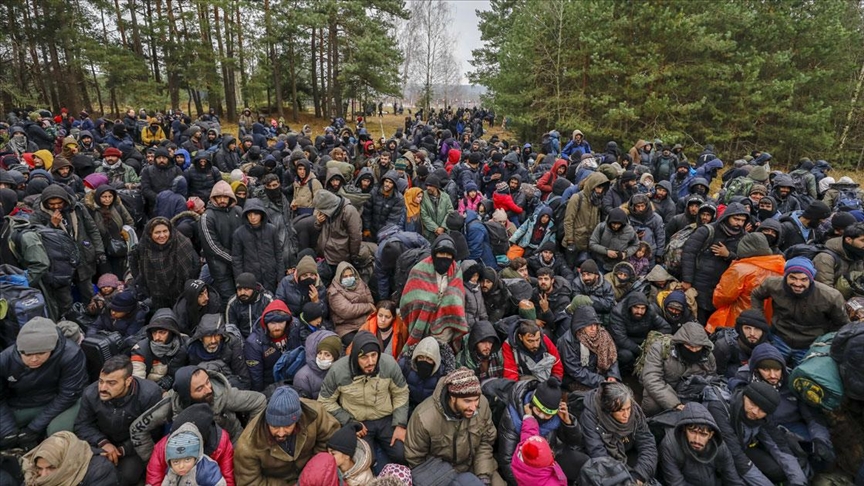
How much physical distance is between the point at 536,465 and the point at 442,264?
2.00 meters

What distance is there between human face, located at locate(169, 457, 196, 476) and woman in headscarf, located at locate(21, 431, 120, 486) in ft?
2.25

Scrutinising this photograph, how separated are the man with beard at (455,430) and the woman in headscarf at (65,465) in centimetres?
246

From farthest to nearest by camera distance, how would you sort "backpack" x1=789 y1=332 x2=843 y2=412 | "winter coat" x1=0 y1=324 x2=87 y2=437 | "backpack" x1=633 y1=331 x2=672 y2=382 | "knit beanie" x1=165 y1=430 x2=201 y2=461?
"backpack" x1=633 y1=331 x2=672 y2=382 → "backpack" x1=789 y1=332 x2=843 y2=412 → "winter coat" x1=0 y1=324 x2=87 y2=437 → "knit beanie" x1=165 y1=430 x2=201 y2=461

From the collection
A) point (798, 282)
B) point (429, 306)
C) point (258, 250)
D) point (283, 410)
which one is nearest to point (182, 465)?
point (283, 410)

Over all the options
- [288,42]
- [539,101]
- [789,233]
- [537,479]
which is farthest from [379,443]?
[288,42]

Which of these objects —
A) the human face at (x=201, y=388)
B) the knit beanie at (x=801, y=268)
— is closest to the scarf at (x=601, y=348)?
the knit beanie at (x=801, y=268)

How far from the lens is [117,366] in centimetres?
351

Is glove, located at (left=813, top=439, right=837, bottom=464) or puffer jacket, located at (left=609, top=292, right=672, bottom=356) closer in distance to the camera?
glove, located at (left=813, top=439, right=837, bottom=464)

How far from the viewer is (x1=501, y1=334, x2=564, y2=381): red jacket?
14.8 ft

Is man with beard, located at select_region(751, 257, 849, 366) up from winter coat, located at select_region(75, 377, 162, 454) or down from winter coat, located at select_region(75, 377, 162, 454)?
up

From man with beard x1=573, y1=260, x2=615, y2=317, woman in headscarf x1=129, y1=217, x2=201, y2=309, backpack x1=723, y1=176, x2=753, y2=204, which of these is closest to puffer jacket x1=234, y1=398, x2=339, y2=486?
woman in headscarf x1=129, y1=217, x2=201, y2=309

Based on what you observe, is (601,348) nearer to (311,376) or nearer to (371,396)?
(371,396)

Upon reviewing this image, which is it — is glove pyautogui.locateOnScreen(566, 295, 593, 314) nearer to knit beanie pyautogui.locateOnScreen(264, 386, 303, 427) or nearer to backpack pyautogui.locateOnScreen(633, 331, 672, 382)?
backpack pyautogui.locateOnScreen(633, 331, 672, 382)

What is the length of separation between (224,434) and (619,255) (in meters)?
5.35
